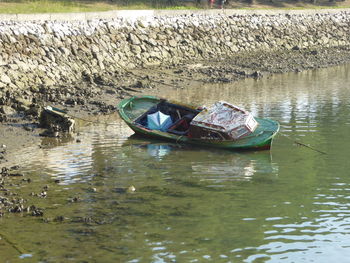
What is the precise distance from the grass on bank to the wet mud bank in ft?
12.5

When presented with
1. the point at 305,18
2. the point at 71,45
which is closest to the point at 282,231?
the point at 71,45

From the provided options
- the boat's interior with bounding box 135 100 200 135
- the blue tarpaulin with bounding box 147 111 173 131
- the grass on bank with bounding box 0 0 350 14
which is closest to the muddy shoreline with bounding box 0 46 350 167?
the boat's interior with bounding box 135 100 200 135

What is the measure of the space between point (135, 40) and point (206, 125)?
19.1 metres

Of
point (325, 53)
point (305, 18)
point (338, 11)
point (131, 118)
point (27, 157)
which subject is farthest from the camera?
point (338, 11)

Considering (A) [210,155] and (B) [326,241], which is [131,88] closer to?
(A) [210,155]

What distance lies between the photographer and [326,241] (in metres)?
15.9

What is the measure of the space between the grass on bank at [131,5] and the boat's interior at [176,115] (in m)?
16.8

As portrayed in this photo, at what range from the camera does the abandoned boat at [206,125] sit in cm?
2447

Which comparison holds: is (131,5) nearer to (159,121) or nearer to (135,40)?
(135,40)

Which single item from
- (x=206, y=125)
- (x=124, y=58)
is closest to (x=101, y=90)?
(x=124, y=58)

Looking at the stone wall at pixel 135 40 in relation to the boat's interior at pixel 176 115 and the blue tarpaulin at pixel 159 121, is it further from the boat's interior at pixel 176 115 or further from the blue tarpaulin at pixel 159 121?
the blue tarpaulin at pixel 159 121

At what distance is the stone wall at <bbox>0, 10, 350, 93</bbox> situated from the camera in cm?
3459

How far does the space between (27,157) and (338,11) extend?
49.2 meters

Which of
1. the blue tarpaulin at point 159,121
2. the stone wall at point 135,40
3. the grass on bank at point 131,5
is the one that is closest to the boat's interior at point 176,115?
the blue tarpaulin at point 159,121
